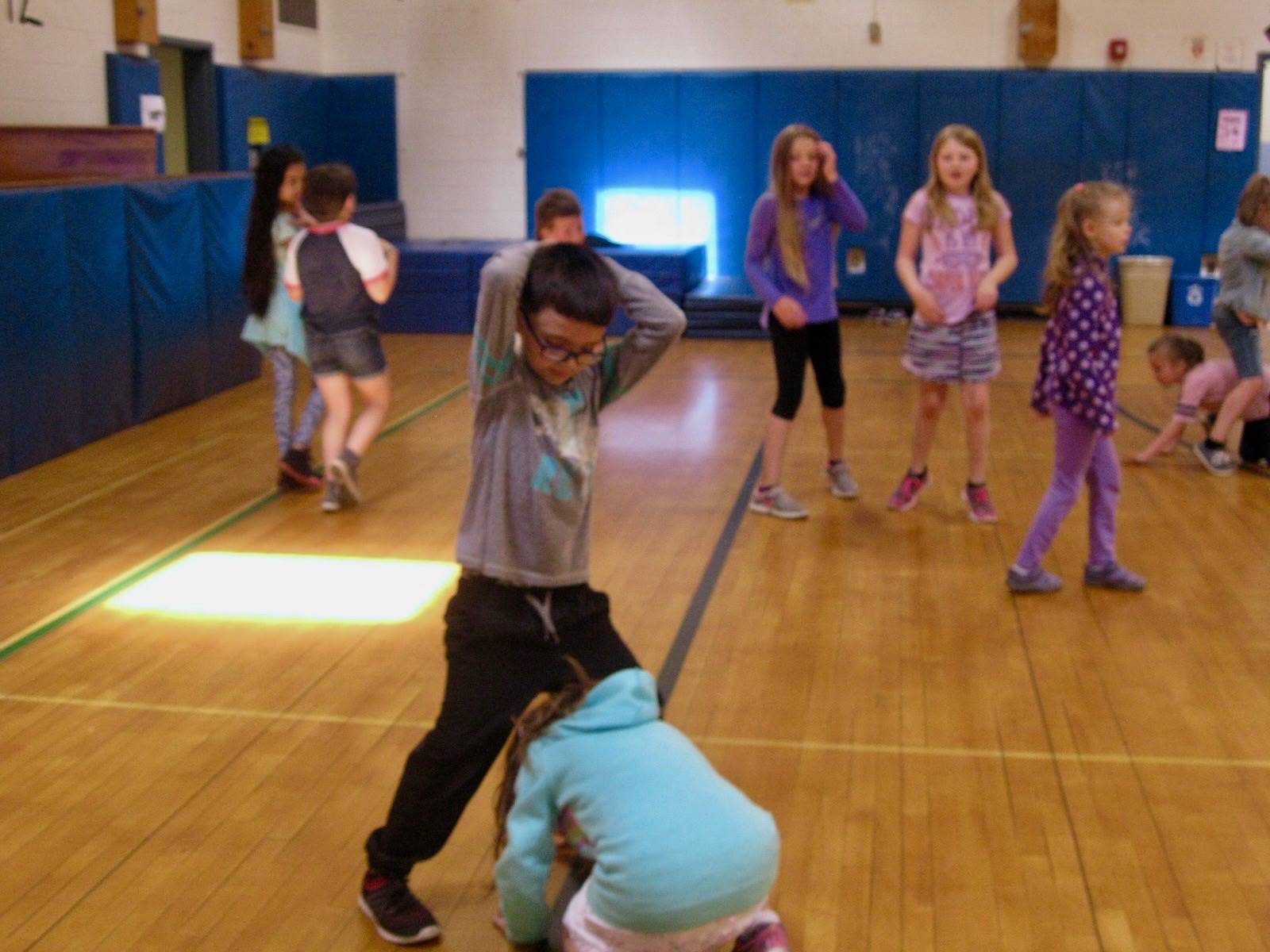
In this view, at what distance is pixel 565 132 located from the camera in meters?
13.4

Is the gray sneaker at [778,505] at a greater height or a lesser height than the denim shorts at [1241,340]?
lesser

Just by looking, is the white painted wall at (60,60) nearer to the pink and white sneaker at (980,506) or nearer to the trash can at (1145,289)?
the pink and white sneaker at (980,506)

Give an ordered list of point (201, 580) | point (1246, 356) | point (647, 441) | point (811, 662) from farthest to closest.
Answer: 1. point (647, 441)
2. point (1246, 356)
3. point (201, 580)
4. point (811, 662)

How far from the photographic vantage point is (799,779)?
3.53m

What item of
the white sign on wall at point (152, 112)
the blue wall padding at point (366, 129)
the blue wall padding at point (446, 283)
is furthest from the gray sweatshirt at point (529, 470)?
the blue wall padding at point (366, 129)

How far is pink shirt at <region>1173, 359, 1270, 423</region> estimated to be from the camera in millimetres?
6812

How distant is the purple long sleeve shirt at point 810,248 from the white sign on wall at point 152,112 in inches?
229

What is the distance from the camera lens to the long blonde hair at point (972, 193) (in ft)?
18.1

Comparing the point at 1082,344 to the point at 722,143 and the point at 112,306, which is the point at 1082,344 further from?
the point at 722,143

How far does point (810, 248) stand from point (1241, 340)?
216 centimetres

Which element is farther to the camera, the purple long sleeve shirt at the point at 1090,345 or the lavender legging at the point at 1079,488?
the lavender legging at the point at 1079,488

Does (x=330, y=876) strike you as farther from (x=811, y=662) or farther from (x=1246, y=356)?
(x=1246, y=356)

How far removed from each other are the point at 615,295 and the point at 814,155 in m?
3.33

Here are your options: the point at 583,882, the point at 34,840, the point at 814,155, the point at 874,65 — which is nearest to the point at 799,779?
the point at 583,882
